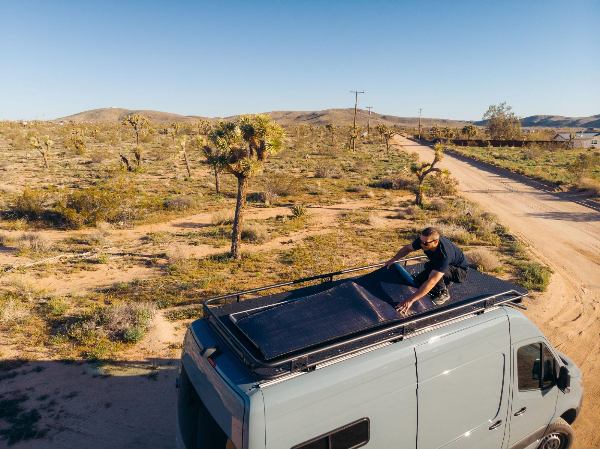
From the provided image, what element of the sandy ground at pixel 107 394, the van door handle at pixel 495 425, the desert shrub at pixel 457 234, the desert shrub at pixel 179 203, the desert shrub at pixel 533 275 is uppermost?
the van door handle at pixel 495 425

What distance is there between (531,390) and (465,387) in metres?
1.26

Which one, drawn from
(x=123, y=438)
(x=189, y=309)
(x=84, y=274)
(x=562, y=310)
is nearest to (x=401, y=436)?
(x=123, y=438)

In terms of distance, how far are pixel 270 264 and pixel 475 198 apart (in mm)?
19064

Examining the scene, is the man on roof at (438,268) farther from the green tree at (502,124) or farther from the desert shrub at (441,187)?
the green tree at (502,124)

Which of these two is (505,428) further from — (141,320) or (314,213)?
(314,213)

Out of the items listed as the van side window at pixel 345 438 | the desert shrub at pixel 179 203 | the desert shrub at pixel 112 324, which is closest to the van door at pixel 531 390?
the van side window at pixel 345 438

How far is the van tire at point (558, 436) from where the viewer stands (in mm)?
5422

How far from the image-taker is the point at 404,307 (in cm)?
471

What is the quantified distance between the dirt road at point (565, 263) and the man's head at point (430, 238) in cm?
422

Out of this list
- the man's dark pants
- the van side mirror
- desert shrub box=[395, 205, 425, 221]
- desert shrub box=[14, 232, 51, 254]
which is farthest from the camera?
desert shrub box=[395, 205, 425, 221]

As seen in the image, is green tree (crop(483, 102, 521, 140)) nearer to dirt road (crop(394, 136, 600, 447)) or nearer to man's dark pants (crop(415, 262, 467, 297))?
dirt road (crop(394, 136, 600, 447))

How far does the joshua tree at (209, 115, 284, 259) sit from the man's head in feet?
33.0

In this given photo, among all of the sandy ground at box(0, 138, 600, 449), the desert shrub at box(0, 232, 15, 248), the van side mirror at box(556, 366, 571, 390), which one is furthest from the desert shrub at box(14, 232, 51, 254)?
the van side mirror at box(556, 366, 571, 390)

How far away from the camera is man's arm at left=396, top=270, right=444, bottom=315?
4.71 m
